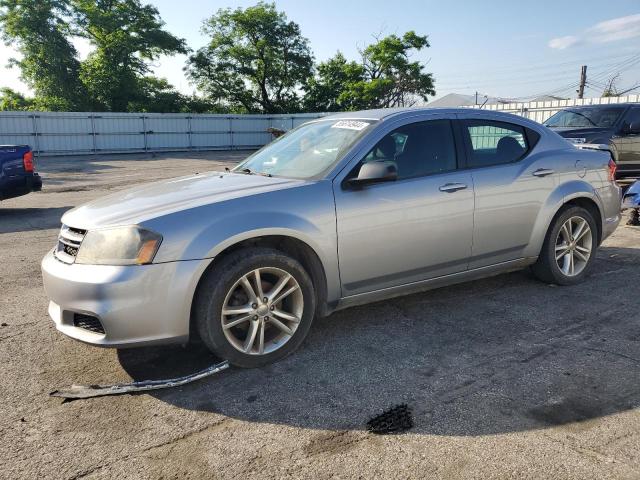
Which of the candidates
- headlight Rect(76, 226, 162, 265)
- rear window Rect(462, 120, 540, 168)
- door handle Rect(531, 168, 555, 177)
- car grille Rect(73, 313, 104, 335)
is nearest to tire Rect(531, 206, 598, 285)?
door handle Rect(531, 168, 555, 177)

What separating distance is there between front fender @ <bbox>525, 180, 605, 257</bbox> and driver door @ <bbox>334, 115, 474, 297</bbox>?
0.82 meters

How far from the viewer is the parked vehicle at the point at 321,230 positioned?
10.5 ft

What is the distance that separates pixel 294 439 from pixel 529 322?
2350mm

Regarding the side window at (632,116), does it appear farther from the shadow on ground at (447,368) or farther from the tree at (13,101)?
the tree at (13,101)

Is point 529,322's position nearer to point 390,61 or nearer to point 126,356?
point 126,356

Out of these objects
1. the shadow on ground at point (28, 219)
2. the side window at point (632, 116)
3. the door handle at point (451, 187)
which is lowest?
the shadow on ground at point (28, 219)

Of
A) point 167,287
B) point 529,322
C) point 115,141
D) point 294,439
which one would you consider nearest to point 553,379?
point 529,322

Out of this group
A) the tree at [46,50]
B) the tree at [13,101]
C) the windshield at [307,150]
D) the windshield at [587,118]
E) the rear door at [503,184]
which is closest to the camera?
the windshield at [307,150]

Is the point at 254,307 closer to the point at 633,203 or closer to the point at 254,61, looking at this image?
the point at 633,203

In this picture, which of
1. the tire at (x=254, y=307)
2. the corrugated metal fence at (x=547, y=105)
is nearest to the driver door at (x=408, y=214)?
the tire at (x=254, y=307)

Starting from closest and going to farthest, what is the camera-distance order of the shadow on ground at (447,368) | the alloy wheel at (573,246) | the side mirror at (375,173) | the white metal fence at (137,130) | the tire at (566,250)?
the shadow on ground at (447,368) → the side mirror at (375,173) → the tire at (566,250) → the alloy wheel at (573,246) → the white metal fence at (137,130)

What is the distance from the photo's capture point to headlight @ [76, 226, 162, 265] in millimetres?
3143

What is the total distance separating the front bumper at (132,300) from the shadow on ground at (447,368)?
38 cm

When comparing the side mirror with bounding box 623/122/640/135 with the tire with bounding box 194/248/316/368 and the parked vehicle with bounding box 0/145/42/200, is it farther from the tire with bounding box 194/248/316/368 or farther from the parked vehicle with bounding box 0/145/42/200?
the parked vehicle with bounding box 0/145/42/200
